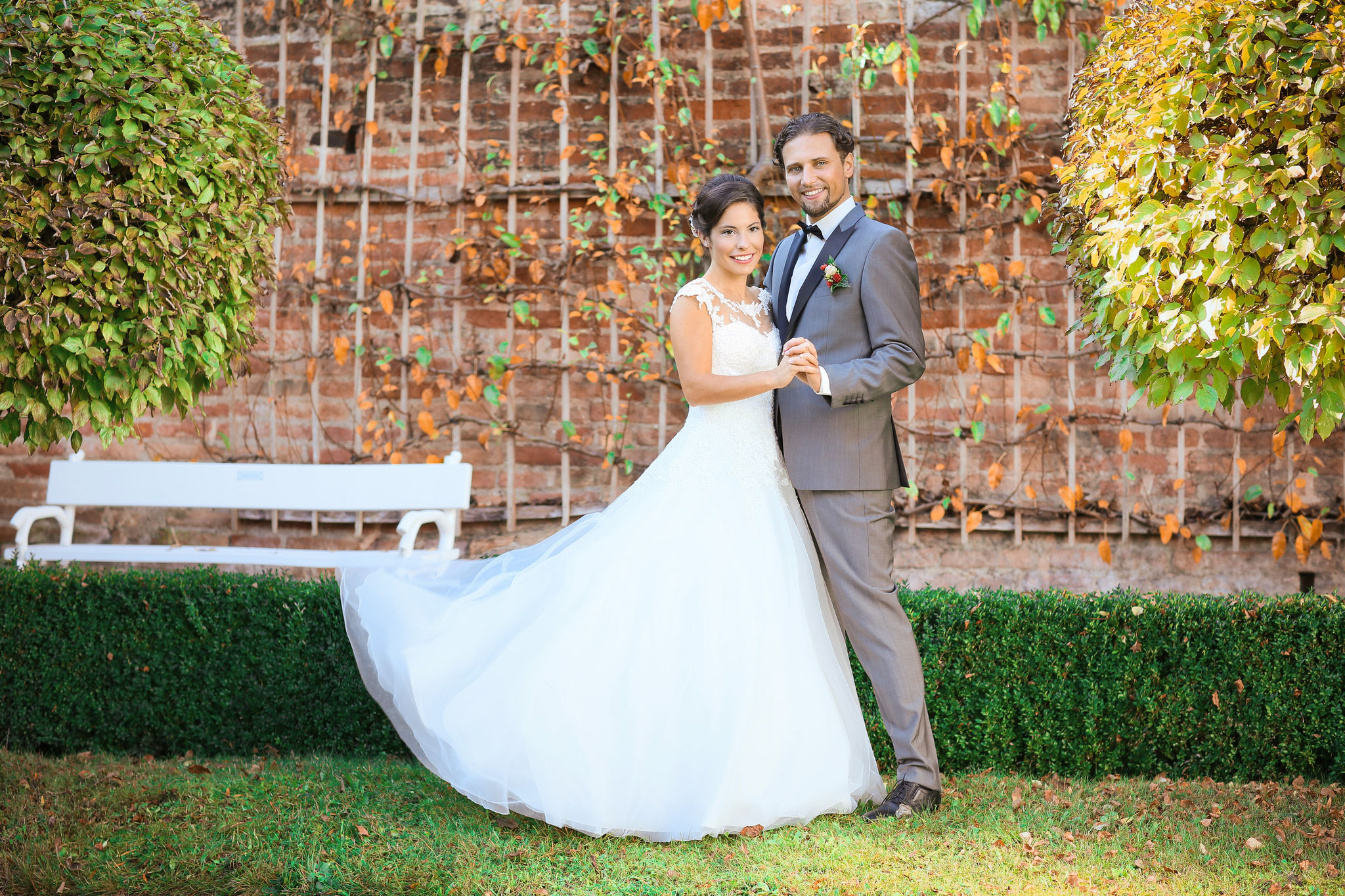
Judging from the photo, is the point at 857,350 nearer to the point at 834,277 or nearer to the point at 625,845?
the point at 834,277

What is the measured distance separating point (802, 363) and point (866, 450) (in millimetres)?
386

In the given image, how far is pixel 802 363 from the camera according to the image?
288 centimetres

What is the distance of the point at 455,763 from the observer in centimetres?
283

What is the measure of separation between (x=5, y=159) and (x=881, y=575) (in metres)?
2.79

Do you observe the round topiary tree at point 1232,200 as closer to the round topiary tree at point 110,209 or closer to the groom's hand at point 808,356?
the groom's hand at point 808,356

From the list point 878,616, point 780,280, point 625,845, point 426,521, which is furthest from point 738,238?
point 426,521

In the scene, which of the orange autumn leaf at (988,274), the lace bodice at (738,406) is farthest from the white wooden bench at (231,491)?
the orange autumn leaf at (988,274)

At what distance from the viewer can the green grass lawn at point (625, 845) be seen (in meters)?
2.58

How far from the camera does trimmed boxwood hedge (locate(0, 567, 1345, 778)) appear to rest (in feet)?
11.3

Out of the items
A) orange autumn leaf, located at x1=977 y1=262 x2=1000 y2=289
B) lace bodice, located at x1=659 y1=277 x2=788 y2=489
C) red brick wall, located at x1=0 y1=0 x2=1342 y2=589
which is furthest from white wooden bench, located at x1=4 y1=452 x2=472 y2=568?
orange autumn leaf, located at x1=977 y1=262 x2=1000 y2=289

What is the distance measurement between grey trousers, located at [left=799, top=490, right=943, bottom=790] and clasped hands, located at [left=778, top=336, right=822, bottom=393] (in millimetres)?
393

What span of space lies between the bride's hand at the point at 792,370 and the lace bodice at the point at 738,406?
7.2 inches

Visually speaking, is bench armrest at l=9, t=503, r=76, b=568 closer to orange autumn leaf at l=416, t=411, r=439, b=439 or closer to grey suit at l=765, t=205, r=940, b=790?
orange autumn leaf at l=416, t=411, r=439, b=439

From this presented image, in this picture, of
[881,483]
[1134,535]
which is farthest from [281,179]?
[1134,535]
